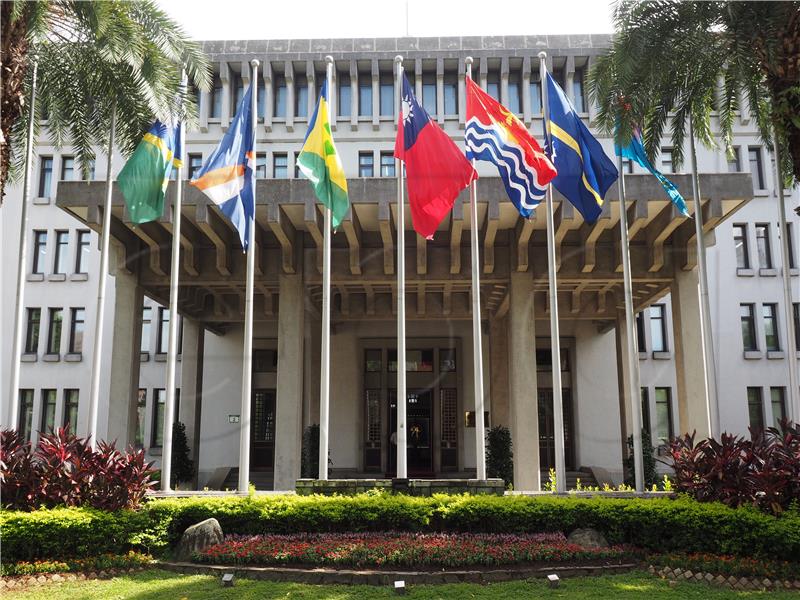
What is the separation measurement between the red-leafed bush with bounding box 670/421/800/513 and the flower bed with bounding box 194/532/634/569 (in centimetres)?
201

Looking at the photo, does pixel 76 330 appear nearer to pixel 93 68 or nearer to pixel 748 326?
pixel 93 68

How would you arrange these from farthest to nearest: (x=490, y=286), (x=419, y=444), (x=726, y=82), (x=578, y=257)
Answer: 1. (x=419, y=444)
2. (x=490, y=286)
3. (x=578, y=257)
4. (x=726, y=82)

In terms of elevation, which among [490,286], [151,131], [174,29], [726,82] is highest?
[174,29]

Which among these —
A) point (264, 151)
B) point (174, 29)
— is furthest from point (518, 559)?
point (264, 151)

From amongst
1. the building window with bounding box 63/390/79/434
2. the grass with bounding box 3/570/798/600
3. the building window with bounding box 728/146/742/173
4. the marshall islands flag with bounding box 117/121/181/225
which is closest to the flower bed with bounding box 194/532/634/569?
the grass with bounding box 3/570/798/600

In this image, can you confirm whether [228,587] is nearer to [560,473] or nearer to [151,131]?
[560,473]

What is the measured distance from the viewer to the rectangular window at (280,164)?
29391 mm

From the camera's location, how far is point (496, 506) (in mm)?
12102

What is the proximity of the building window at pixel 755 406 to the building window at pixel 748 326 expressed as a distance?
71.2 inches

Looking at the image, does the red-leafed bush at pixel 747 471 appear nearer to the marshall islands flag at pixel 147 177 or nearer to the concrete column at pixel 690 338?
the concrete column at pixel 690 338

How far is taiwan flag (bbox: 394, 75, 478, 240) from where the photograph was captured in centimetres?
1341

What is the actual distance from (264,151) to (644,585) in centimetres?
2417

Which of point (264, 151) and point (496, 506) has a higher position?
point (264, 151)

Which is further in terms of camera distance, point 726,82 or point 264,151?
point 264,151
